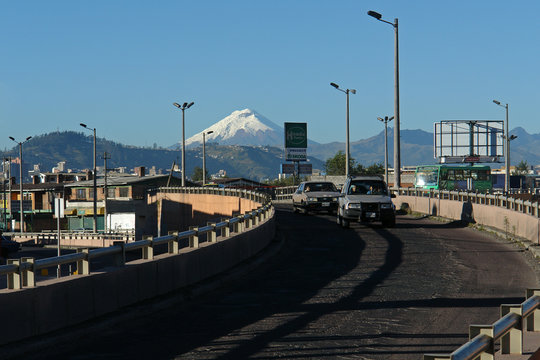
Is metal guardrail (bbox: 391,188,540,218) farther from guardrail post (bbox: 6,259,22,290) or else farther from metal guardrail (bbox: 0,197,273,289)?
guardrail post (bbox: 6,259,22,290)

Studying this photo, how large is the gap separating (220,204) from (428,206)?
84.6 feet

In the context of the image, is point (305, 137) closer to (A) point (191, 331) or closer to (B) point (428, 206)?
(B) point (428, 206)

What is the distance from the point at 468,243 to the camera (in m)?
23.6

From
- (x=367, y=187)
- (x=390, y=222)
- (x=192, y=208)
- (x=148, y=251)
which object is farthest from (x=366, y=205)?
(x=192, y=208)

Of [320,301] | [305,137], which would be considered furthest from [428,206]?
[305,137]

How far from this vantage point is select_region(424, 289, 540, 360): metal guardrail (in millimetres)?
4387

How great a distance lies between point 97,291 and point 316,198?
28318mm

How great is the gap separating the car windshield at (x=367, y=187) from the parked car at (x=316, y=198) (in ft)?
27.1

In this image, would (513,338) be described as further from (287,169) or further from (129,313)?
(287,169)

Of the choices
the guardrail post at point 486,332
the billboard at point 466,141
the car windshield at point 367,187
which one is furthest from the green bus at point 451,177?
the guardrail post at point 486,332

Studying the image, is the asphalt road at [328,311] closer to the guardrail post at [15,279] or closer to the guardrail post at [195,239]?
the guardrail post at [15,279]

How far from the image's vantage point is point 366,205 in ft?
96.4

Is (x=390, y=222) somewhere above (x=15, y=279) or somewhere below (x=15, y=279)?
below

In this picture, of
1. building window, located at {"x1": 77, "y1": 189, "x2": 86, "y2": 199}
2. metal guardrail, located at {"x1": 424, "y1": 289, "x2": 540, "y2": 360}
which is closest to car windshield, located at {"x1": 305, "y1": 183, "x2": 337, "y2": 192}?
metal guardrail, located at {"x1": 424, "y1": 289, "x2": 540, "y2": 360}
